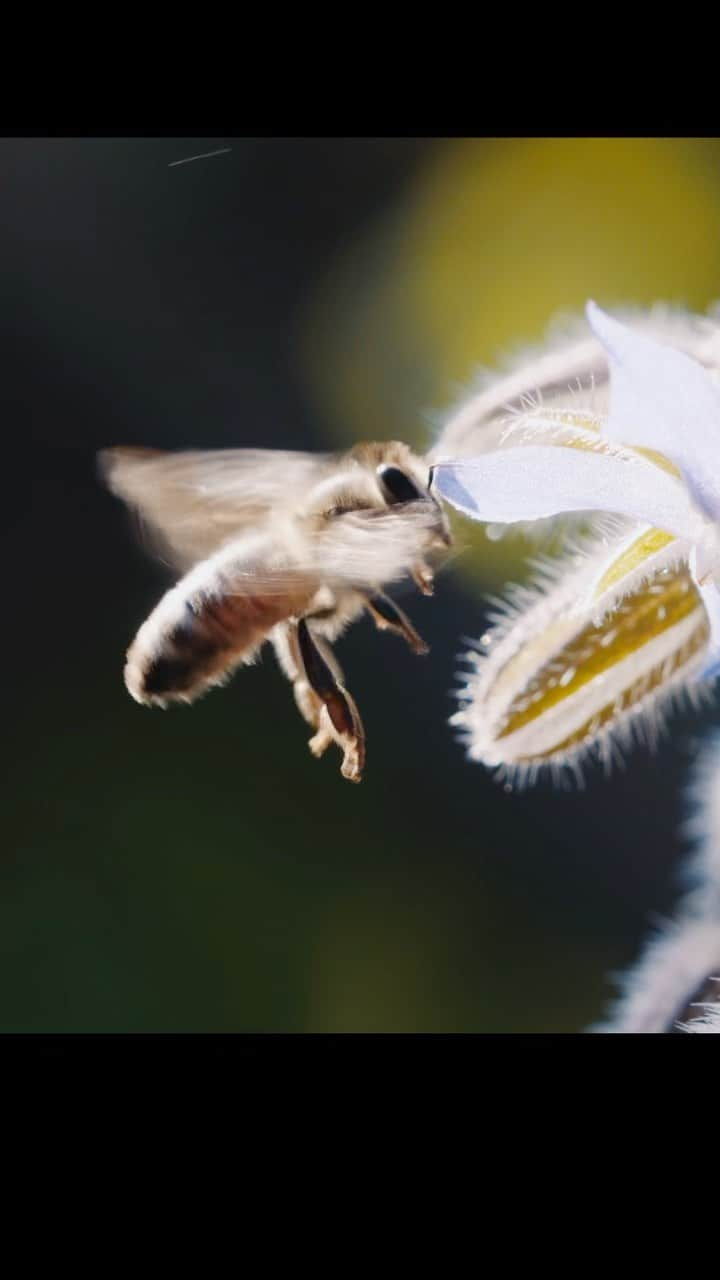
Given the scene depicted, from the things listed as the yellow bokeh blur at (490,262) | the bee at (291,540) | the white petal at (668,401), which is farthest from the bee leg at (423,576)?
the yellow bokeh blur at (490,262)

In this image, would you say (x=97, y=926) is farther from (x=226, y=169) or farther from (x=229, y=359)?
(x=226, y=169)

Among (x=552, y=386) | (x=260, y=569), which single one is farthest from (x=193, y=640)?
(x=552, y=386)

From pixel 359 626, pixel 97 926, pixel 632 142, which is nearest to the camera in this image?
pixel 359 626

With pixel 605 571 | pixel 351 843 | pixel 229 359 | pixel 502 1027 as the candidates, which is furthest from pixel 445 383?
pixel 605 571

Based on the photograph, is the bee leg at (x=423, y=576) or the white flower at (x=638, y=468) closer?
the white flower at (x=638, y=468)

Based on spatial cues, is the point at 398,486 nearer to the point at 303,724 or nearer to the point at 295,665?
the point at 295,665

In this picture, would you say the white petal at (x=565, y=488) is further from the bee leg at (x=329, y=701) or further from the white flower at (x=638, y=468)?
the bee leg at (x=329, y=701)

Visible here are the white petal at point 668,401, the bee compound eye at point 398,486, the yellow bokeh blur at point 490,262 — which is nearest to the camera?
the white petal at point 668,401
